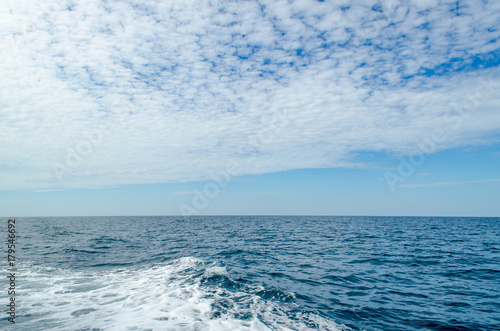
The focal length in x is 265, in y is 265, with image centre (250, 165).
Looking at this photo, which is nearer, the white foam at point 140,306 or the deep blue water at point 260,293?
the white foam at point 140,306

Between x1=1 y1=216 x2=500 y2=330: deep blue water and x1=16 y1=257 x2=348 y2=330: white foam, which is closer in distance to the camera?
x1=16 y1=257 x2=348 y2=330: white foam

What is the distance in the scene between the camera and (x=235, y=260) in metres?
18.3

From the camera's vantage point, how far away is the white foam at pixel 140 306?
316 inches

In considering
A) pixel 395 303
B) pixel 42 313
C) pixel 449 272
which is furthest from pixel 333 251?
pixel 42 313

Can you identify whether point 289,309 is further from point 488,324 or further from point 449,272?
point 449,272

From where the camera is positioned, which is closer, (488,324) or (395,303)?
(488,324)

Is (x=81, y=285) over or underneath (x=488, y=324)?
over

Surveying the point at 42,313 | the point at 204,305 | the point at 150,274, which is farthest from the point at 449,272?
the point at 42,313

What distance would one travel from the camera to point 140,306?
382 inches

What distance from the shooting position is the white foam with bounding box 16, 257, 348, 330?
8.03 metres

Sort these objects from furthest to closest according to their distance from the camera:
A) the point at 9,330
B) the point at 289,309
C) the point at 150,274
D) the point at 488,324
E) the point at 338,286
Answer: the point at 150,274 → the point at 338,286 → the point at 289,309 → the point at 488,324 → the point at 9,330

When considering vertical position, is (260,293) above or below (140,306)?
below

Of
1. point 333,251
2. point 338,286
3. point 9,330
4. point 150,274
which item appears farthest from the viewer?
point 333,251

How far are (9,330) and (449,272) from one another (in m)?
19.7
